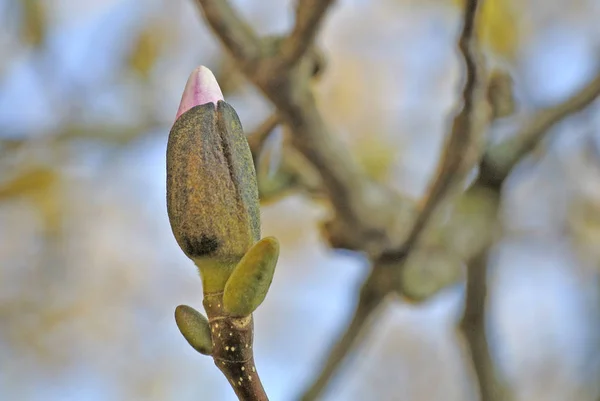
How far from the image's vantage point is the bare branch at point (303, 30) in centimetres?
42

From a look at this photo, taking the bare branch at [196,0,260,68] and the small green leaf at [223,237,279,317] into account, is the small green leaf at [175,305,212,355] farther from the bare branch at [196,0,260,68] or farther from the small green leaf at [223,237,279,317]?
the bare branch at [196,0,260,68]

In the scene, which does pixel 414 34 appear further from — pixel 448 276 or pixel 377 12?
pixel 448 276

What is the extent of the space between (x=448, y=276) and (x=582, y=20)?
64cm

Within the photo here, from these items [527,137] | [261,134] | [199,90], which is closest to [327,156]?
[261,134]

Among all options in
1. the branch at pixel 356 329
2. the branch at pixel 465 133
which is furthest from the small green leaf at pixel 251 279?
the branch at pixel 356 329

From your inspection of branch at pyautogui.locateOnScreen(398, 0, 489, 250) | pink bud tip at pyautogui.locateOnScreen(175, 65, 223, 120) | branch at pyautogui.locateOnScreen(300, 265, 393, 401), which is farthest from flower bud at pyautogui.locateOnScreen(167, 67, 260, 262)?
branch at pyautogui.locateOnScreen(300, 265, 393, 401)

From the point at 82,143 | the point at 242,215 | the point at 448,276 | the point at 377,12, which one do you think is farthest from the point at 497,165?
the point at 377,12

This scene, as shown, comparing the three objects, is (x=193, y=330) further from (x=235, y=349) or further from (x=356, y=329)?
(x=356, y=329)

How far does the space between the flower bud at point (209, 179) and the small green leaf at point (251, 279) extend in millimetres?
16

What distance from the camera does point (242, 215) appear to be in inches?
9.7

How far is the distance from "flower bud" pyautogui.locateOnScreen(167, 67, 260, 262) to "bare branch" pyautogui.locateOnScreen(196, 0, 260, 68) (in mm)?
182

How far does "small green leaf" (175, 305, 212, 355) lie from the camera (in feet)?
0.84

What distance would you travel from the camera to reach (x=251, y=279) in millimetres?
232

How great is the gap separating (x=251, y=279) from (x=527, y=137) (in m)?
0.40
